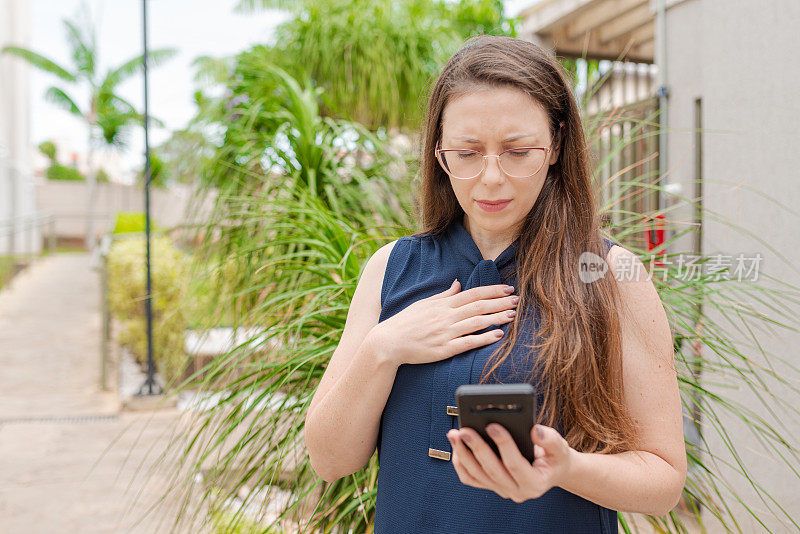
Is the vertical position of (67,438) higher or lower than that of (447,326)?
lower

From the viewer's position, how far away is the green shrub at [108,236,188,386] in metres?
5.19

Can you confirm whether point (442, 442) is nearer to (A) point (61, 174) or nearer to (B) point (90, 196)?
(B) point (90, 196)

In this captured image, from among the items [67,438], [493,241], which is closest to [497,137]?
[493,241]

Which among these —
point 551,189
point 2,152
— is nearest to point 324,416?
point 551,189

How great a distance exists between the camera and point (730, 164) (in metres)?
2.18

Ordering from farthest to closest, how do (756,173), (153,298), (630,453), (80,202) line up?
(80,202)
(153,298)
(756,173)
(630,453)

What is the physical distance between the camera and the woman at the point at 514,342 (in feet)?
2.97

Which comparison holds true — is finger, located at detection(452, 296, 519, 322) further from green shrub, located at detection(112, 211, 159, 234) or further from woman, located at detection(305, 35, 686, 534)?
green shrub, located at detection(112, 211, 159, 234)

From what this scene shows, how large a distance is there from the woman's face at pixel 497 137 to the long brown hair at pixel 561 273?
2 centimetres

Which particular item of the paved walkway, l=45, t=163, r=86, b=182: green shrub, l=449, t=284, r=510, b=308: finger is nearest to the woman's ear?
l=449, t=284, r=510, b=308: finger

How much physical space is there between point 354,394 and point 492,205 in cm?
32

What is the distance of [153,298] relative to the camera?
17.1 ft

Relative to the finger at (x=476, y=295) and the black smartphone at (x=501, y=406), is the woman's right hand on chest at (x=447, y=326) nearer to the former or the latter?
the finger at (x=476, y=295)

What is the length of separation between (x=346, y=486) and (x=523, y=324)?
2.70ft
